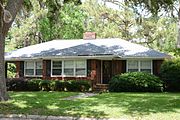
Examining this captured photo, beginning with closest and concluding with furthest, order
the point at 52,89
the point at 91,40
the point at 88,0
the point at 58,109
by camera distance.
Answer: the point at 58,109
the point at 52,89
the point at 91,40
the point at 88,0

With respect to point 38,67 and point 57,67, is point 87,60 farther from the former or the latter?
point 38,67

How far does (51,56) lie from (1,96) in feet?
42.8

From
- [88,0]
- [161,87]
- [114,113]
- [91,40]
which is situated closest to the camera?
[114,113]

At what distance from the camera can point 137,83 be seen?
25188 mm

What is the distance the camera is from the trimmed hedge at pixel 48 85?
2678 cm

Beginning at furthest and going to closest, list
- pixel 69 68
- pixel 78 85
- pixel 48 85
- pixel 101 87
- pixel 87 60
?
pixel 69 68, pixel 87 60, pixel 101 87, pixel 48 85, pixel 78 85

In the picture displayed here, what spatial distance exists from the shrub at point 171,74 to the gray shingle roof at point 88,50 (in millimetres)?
2013

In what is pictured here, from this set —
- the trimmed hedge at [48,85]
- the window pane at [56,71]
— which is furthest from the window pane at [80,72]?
the trimmed hedge at [48,85]

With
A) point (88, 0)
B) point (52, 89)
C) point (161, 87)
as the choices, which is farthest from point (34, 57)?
point (88, 0)

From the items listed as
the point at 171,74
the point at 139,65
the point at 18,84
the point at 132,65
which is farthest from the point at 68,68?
the point at 171,74

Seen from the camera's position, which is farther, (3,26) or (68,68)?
(68,68)

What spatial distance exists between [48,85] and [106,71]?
6.06m

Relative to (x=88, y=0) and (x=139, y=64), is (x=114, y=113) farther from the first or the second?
(x=88, y=0)

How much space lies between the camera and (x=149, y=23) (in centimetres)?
5284
